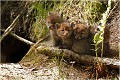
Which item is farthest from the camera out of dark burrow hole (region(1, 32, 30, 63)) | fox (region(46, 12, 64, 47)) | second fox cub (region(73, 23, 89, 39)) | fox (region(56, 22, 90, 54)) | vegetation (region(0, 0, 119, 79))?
dark burrow hole (region(1, 32, 30, 63))

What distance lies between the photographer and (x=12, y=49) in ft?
22.1

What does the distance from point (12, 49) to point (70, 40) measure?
3.07 metres

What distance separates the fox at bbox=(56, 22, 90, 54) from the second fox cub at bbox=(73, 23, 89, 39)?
0.07m

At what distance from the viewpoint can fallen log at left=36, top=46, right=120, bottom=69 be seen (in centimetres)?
353

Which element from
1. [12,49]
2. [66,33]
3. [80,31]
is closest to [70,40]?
[66,33]

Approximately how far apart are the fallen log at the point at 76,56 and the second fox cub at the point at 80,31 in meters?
0.25

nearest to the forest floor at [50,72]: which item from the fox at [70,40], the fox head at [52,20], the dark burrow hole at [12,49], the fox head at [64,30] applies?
the fox at [70,40]

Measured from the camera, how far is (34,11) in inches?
219

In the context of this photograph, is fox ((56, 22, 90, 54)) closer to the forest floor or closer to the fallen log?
the fallen log

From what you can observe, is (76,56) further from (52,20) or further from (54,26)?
(52,20)

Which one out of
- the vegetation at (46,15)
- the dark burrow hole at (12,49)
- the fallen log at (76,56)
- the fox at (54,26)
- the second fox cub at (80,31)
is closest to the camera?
the fallen log at (76,56)

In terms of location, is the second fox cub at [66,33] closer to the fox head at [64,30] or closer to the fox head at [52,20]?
the fox head at [64,30]

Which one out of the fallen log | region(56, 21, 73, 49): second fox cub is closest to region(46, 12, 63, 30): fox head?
region(56, 21, 73, 49): second fox cub

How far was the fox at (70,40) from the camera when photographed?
3.79 meters
